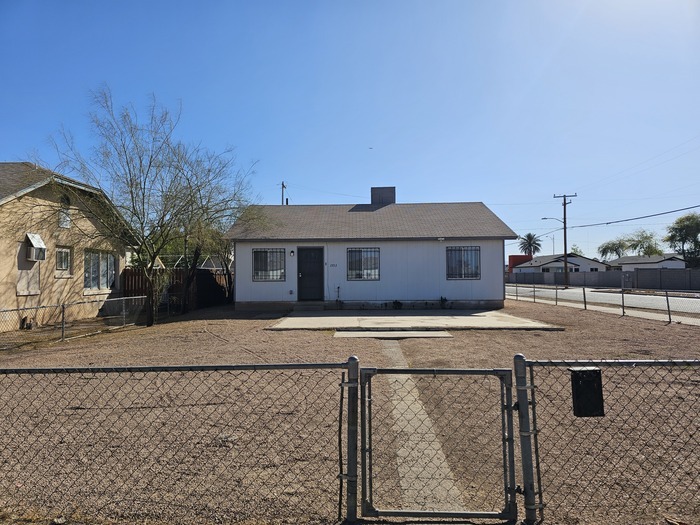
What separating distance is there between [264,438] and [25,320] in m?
12.9

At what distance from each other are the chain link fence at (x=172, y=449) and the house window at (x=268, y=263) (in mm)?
11374

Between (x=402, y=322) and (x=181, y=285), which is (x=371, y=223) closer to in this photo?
(x=402, y=322)

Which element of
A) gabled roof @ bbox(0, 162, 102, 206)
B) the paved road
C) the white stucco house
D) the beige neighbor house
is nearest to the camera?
gabled roof @ bbox(0, 162, 102, 206)

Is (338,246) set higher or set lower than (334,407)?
higher

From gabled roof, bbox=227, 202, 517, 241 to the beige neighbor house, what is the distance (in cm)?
514

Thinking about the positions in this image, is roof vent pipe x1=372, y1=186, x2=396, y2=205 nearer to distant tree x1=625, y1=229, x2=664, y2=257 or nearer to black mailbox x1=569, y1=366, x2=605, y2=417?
black mailbox x1=569, y1=366, x2=605, y2=417

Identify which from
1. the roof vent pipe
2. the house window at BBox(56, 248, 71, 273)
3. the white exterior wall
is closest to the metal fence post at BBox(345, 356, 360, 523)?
the white exterior wall

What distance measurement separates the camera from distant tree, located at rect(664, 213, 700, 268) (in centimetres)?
5641

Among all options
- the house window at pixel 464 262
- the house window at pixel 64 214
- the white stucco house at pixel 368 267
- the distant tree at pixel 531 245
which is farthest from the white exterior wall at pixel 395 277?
the distant tree at pixel 531 245

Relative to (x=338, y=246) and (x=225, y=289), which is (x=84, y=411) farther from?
(x=225, y=289)

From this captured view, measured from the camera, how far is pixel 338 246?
17453 millimetres

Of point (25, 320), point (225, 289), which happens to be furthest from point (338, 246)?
point (25, 320)

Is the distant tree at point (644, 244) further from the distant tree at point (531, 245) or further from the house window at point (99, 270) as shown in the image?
the house window at point (99, 270)

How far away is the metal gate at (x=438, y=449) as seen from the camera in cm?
281
